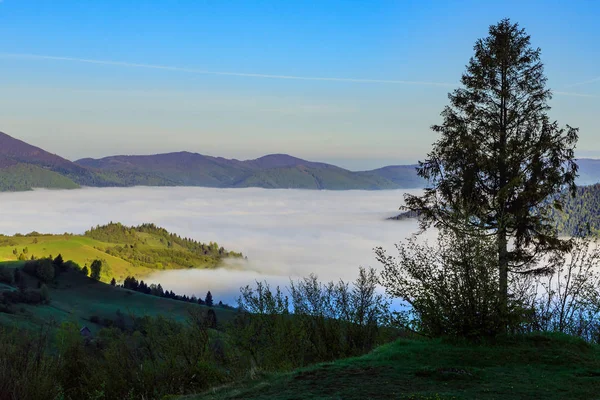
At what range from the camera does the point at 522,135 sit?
23.9 metres

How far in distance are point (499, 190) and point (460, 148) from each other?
8.15 ft

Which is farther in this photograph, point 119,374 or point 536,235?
point 119,374

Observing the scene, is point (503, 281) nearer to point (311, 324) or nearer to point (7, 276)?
A: point (311, 324)

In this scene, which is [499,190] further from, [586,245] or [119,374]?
[119,374]

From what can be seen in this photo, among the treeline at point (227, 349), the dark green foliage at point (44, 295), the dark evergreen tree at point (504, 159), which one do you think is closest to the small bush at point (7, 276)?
the dark green foliage at point (44, 295)

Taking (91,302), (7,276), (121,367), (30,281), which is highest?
(121,367)

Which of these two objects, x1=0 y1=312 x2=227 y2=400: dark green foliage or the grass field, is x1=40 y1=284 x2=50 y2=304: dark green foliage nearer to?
the grass field

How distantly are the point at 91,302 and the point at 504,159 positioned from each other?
17199cm

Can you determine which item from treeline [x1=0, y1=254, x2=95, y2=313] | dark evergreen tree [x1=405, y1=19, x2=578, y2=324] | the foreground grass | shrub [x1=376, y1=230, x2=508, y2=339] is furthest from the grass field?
the foreground grass

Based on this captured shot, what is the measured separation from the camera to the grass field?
487ft

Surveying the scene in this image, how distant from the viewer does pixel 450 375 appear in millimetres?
12664

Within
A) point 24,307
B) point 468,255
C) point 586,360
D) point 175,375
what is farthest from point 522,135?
point 24,307

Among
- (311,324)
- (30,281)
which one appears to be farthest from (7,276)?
(311,324)

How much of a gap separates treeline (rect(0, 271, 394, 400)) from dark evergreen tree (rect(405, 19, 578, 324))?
567 cm
